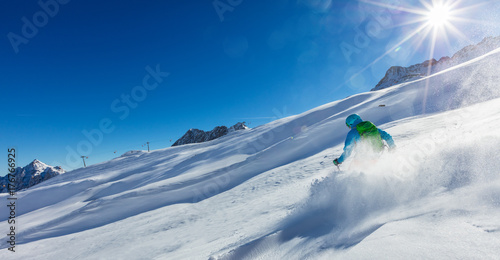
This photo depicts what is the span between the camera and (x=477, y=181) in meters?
2.07

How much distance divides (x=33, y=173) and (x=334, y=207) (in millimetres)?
242377

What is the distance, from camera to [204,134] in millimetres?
145250

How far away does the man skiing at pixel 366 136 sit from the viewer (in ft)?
14.9

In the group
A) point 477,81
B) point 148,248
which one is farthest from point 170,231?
point 477,81

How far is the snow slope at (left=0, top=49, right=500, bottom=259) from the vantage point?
1829 millimetres

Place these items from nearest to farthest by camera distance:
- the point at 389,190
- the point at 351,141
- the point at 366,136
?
the point at 389,190, the point at 366,136, the point at 351,141

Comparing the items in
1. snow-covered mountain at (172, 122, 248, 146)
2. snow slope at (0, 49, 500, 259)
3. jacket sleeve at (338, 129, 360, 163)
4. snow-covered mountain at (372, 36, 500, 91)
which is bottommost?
snow slope at (0, 49, 500, 259)

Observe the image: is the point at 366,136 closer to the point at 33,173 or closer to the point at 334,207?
the point at 334,207

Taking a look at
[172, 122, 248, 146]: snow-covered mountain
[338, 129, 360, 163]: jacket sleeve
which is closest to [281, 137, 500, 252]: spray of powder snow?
[338, 129, 360, 163]: jacket sleeve

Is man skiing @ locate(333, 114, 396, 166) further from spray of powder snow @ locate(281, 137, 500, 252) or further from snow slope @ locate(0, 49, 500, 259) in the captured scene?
spray of powder snow @ locate(281, 137, 500, 252)

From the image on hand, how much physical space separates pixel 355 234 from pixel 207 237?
403 centimetres

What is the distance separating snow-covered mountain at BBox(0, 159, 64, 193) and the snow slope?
650 feet

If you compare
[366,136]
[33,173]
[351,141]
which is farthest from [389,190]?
[33,173]

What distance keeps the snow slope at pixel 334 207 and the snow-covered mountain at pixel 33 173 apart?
650ft
